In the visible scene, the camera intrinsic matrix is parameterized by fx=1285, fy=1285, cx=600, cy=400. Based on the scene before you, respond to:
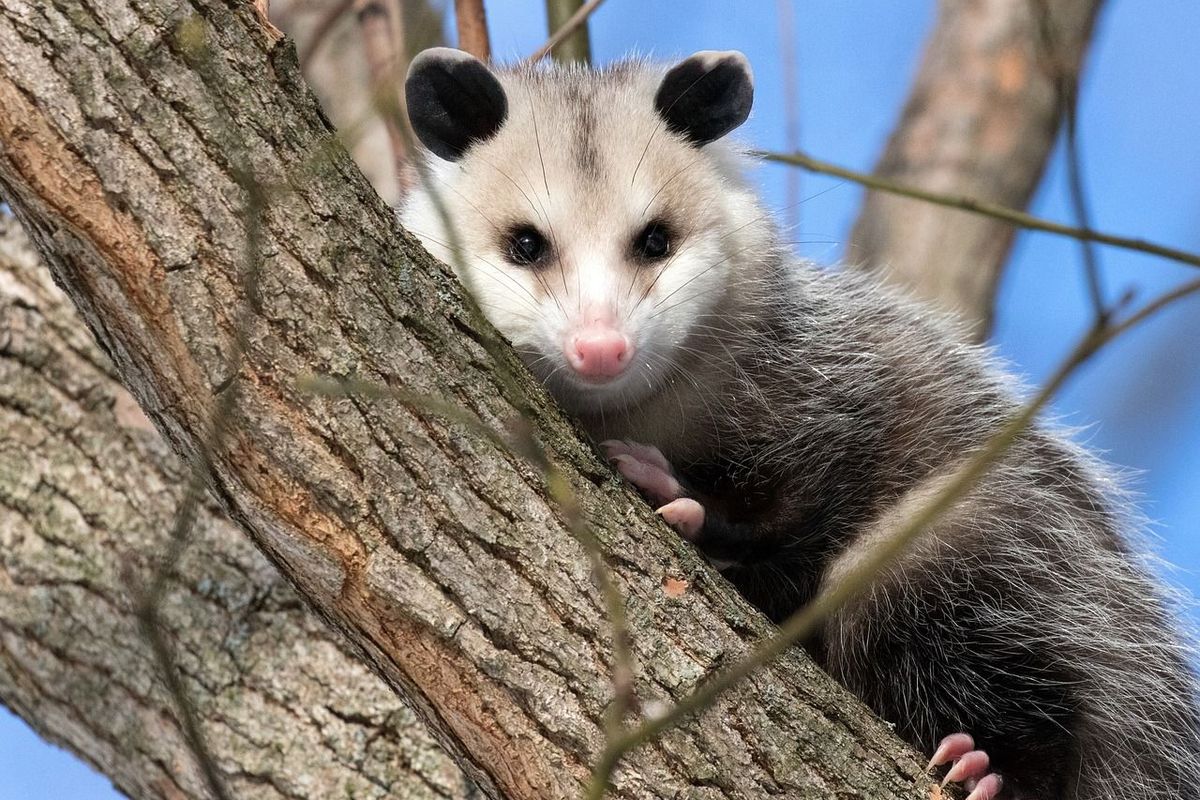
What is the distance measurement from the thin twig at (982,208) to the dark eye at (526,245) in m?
0.39

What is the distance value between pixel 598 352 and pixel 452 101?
625mm

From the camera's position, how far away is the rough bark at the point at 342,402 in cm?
141

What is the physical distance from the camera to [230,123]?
56.3 inches

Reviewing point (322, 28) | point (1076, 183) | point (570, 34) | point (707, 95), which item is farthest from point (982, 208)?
point (322, 28)

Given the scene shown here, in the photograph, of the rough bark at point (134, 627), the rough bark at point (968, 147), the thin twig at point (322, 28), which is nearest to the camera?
the rough bark at point (134, 627)

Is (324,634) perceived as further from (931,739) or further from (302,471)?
(931,739)

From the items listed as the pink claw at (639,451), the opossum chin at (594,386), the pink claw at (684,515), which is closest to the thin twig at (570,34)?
the opossum chin at (594,386)

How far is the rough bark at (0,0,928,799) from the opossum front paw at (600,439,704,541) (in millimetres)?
277

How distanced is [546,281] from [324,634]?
29.7 inches

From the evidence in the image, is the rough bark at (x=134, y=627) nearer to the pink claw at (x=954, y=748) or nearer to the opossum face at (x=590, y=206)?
the opossum face at (x=590, y=206)

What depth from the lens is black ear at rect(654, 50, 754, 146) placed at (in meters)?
2.17

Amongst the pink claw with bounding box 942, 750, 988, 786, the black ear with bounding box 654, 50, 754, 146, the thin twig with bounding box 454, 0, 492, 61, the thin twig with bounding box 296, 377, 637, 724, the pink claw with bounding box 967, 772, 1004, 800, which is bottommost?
the pink claw with bounding box 967, 772, 1004, 800

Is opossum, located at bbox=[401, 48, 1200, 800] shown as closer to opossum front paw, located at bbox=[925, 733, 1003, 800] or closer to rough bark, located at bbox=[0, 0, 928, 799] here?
opossum front paw, located at bbox=[925, 733, 1003, 800]

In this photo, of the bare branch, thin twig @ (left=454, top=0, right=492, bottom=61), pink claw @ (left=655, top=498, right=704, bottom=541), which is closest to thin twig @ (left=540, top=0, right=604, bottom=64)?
the bare branch
